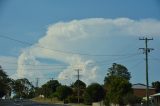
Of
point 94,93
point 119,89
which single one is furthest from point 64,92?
point 119,89

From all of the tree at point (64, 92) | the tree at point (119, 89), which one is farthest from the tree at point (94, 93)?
the tree at point (64, 92)

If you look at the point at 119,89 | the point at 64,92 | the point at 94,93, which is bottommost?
the point at 94,93

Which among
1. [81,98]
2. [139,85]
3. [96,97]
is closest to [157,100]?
[96,97]

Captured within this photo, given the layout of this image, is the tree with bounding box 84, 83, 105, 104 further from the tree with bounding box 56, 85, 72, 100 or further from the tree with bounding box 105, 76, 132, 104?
the tree with bounding box 56, 85, 72, 100

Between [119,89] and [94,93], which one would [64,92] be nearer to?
[94,93]

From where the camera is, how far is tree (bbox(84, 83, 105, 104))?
110438 mm

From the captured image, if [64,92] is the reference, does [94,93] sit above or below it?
below

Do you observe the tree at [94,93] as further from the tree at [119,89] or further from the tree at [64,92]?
the tree at [64,92]

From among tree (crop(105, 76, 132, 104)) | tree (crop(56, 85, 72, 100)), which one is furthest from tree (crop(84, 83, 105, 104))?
tree (crop(56, 85, 72, 100))

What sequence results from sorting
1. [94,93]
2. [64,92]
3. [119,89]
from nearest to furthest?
[119,89], [94,93], [64,92]

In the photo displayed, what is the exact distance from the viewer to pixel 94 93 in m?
111

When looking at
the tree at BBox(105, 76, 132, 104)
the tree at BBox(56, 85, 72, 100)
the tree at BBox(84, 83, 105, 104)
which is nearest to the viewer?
the tree at BBox(105, 76, 132, 104)

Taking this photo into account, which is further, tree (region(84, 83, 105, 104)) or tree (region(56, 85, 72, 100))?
tree (region(56, 85, 72, 100))

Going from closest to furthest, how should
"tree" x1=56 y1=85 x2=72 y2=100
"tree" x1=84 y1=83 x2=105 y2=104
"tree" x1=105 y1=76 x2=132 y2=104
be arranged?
"tree" x1=105 y1=76 x2=132 y2=104
"tree" x1=84 y1=83 x2=105 y2=104
"tree" x1=56 y1=85 x2=72 y2=100
